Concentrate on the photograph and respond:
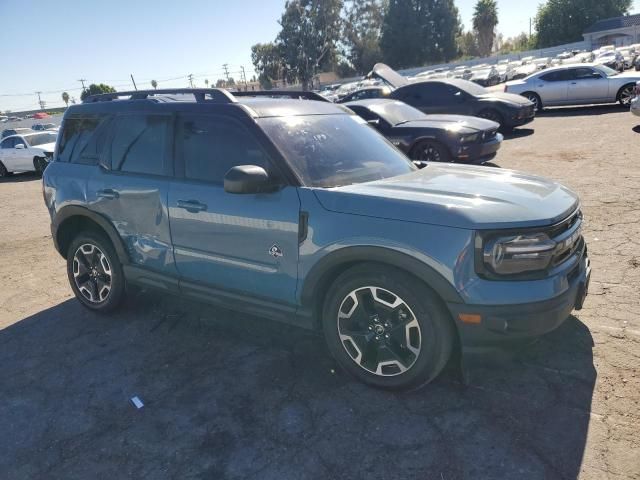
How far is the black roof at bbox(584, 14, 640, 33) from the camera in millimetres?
60938

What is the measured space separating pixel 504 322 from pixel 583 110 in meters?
16.7

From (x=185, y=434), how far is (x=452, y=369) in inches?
67.5

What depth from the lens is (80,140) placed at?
461 cm

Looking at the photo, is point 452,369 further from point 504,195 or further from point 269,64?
point 269,64

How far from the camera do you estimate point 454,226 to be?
2.73 m

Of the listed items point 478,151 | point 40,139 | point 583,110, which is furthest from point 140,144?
point 583,110

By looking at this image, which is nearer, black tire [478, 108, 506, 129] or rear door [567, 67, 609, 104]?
black tire [478, 108, 506, 129]

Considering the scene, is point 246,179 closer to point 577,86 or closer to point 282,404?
point 282,404

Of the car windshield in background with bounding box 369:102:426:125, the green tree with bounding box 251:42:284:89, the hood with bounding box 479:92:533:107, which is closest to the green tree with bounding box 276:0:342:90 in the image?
the green tree with bounding box 251:42:284:89

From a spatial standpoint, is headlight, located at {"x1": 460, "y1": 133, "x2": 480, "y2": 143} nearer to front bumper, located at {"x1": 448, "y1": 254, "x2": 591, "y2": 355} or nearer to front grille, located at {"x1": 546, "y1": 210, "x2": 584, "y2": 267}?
front grille, located at {"x1": 546, "y1": 210, "x2": 584, "y2": 267}

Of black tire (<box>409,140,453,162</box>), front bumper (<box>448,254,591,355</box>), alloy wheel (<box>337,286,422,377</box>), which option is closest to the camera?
front bumper (<box>448,254,591,355</box>)

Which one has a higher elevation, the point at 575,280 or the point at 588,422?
the point at 575,280

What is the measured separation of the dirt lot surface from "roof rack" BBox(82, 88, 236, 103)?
1.85 m

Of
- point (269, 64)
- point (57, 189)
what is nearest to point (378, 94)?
point (57, 189)
